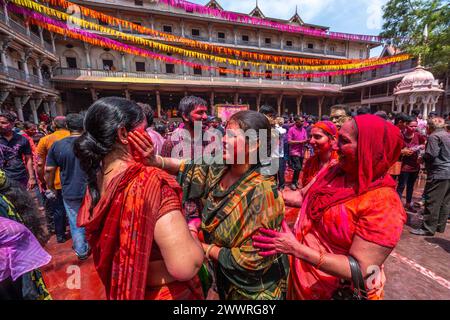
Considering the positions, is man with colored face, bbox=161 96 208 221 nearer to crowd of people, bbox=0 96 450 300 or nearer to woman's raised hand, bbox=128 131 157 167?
crowd of people, bbox=0 96 450 300

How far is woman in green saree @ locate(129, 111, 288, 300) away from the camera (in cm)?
123

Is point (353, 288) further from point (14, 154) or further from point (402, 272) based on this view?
point (14, 154)

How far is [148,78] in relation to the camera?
1839cm

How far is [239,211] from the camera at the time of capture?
124 cm

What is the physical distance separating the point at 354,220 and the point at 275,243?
452 mm

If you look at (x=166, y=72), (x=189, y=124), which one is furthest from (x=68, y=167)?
(x=166, y=72)

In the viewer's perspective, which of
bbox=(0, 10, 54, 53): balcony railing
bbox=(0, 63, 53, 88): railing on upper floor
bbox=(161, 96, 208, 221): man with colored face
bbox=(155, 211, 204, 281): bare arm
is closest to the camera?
bbox=(155, 211, 204, 281): bare arm

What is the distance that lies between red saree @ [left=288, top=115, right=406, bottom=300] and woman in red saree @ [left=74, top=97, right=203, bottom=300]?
2.56 ft

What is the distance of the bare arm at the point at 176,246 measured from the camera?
0.92 meters

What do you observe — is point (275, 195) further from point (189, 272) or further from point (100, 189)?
point (100, 189)

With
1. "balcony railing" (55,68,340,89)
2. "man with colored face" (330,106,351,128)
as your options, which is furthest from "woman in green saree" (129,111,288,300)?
"balcony railing" (55,68,340,89)

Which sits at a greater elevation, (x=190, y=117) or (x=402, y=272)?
(x=190, y=117)

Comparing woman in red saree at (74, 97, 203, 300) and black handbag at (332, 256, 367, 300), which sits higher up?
woman in red saree at (74, 97, 203, 300)

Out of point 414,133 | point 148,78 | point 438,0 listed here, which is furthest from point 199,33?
point 414,133
